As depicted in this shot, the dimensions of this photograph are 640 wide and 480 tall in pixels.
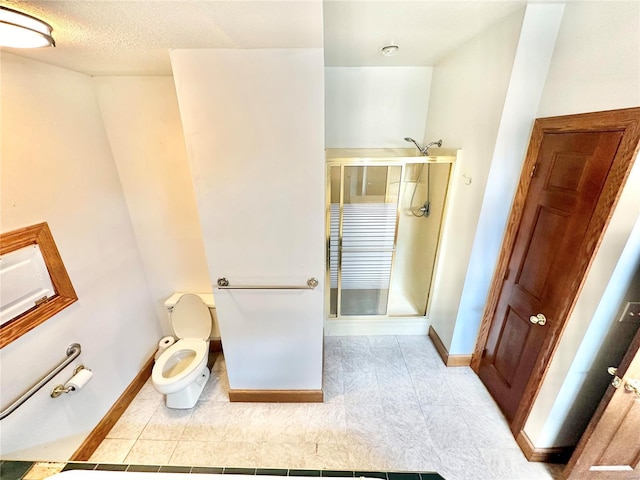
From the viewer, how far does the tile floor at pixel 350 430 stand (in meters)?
1.64

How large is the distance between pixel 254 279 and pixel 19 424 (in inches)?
52.5

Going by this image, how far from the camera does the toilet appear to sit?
1.88 metres

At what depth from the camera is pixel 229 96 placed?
1330 millimetres

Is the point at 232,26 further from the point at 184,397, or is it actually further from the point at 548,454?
the point at 548,454

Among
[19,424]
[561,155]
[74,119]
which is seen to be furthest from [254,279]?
[561,155]

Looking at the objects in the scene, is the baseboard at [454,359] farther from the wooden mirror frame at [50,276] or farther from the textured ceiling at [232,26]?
the wooden mirror frame at [50,276]

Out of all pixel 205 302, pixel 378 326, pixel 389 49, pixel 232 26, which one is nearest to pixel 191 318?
pixel 205 302

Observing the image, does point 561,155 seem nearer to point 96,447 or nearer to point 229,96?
point 229,96

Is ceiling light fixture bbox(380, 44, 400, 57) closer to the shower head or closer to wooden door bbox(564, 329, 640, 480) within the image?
the shower head

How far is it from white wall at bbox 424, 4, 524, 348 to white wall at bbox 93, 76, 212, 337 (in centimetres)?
206

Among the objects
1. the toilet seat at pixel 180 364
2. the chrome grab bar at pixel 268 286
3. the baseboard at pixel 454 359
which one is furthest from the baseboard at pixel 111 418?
the baseboard at pixel 454 359

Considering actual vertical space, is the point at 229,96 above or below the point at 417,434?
above

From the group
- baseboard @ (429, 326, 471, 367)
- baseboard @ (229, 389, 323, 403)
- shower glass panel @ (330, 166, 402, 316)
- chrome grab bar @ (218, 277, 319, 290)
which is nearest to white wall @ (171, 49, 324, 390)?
chrome grab bar @ (218, 277, 319, 290)

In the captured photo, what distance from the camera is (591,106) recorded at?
4.05 ft
